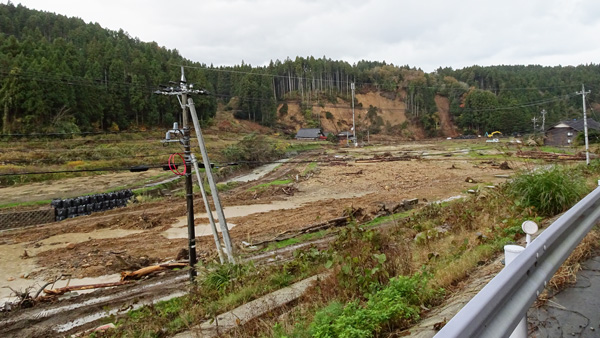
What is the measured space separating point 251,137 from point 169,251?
1296 inches

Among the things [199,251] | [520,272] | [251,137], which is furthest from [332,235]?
[251,137]

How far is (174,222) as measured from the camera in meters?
21.6

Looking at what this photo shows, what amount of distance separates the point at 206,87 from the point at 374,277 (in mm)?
85531

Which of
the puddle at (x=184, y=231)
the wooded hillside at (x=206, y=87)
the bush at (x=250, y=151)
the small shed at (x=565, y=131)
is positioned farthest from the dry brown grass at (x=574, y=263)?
the small shed at (x=565, y=131)

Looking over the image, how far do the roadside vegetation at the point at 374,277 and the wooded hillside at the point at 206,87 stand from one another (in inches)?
1134

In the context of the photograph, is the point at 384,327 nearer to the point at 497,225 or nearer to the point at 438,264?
the point at 438,264

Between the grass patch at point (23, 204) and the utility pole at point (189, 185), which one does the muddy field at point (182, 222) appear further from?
the grass patch at point (23, 204)

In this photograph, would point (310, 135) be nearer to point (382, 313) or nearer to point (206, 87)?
point (206, 87)

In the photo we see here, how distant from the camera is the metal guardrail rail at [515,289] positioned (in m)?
1.69

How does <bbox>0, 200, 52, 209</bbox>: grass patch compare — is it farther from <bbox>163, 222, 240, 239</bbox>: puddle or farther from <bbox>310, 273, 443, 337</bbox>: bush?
<bbox>310, 273, 443, 337</bbox>: bush

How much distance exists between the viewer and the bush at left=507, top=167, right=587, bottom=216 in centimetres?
643

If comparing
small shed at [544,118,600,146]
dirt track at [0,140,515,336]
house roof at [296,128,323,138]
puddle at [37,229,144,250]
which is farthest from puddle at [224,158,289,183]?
small shed at [544,118,600,146]

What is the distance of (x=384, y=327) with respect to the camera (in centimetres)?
341

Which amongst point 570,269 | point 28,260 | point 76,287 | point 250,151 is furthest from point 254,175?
point 570,269
